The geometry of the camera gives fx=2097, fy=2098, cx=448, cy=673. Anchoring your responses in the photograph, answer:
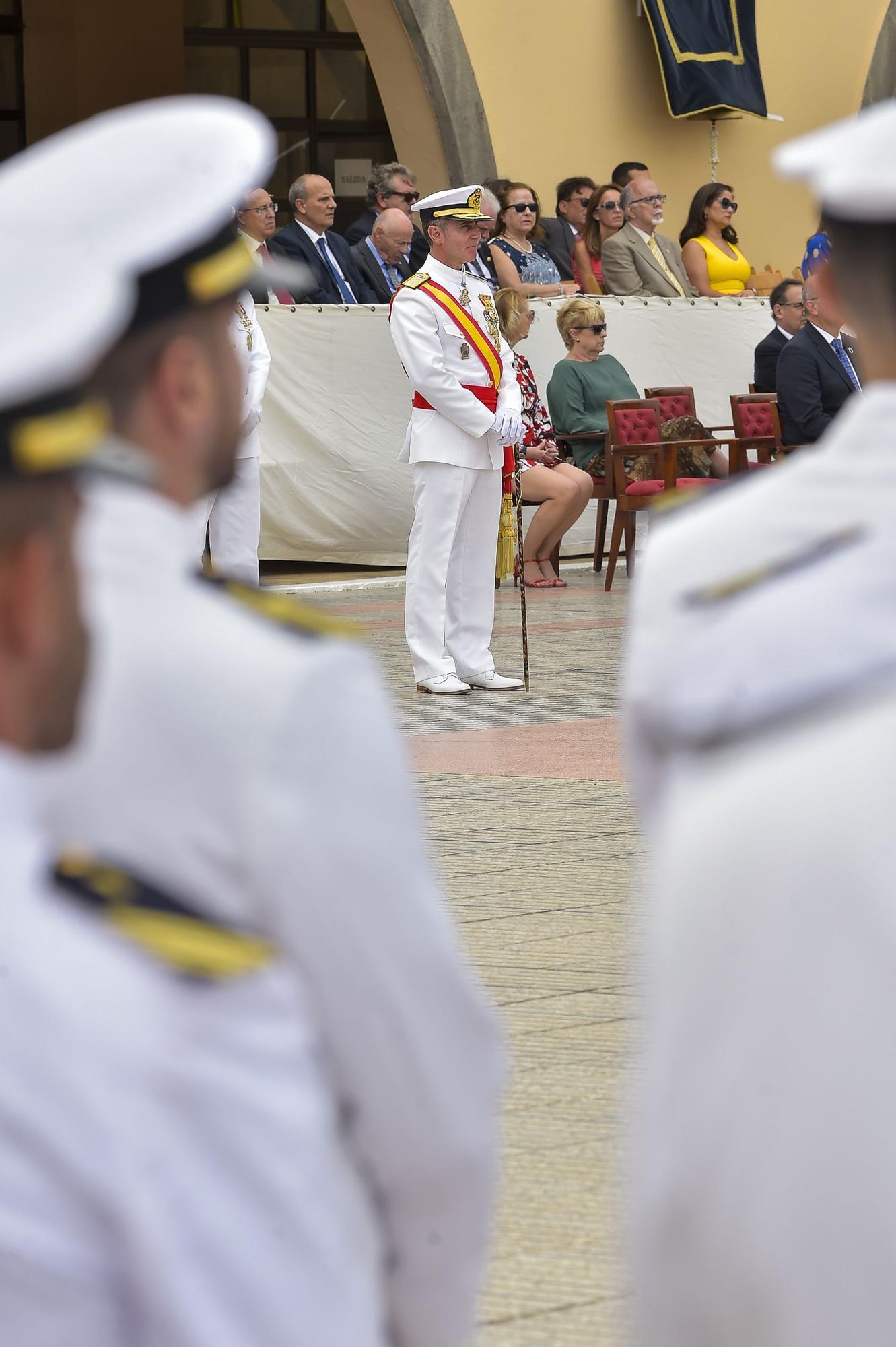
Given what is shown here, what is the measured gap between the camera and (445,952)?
141 cm

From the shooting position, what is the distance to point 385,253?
13.5 meters

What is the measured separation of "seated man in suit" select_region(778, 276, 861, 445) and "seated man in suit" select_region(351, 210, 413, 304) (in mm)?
2650

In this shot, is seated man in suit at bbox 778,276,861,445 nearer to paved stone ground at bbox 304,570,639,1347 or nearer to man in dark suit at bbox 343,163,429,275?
man in dark suit at bbox 343,163,429,275

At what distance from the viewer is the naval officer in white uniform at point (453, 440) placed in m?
8.92

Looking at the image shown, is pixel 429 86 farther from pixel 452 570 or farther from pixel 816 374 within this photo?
pixel 452 570

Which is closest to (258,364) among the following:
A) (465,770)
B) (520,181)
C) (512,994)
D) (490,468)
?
(490,468)

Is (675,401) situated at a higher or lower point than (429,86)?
lower

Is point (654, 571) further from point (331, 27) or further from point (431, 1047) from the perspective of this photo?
point (331, 27)

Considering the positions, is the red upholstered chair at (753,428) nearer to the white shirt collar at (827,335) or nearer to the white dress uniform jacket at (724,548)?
the white shirt collar at (827,335)

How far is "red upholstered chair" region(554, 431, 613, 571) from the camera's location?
1358 cm

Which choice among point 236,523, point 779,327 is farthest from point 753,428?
point 236,523

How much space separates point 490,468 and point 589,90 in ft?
28.9

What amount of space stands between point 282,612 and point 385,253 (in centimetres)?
1230

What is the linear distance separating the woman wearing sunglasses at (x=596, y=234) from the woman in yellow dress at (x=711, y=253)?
30.2 inches
